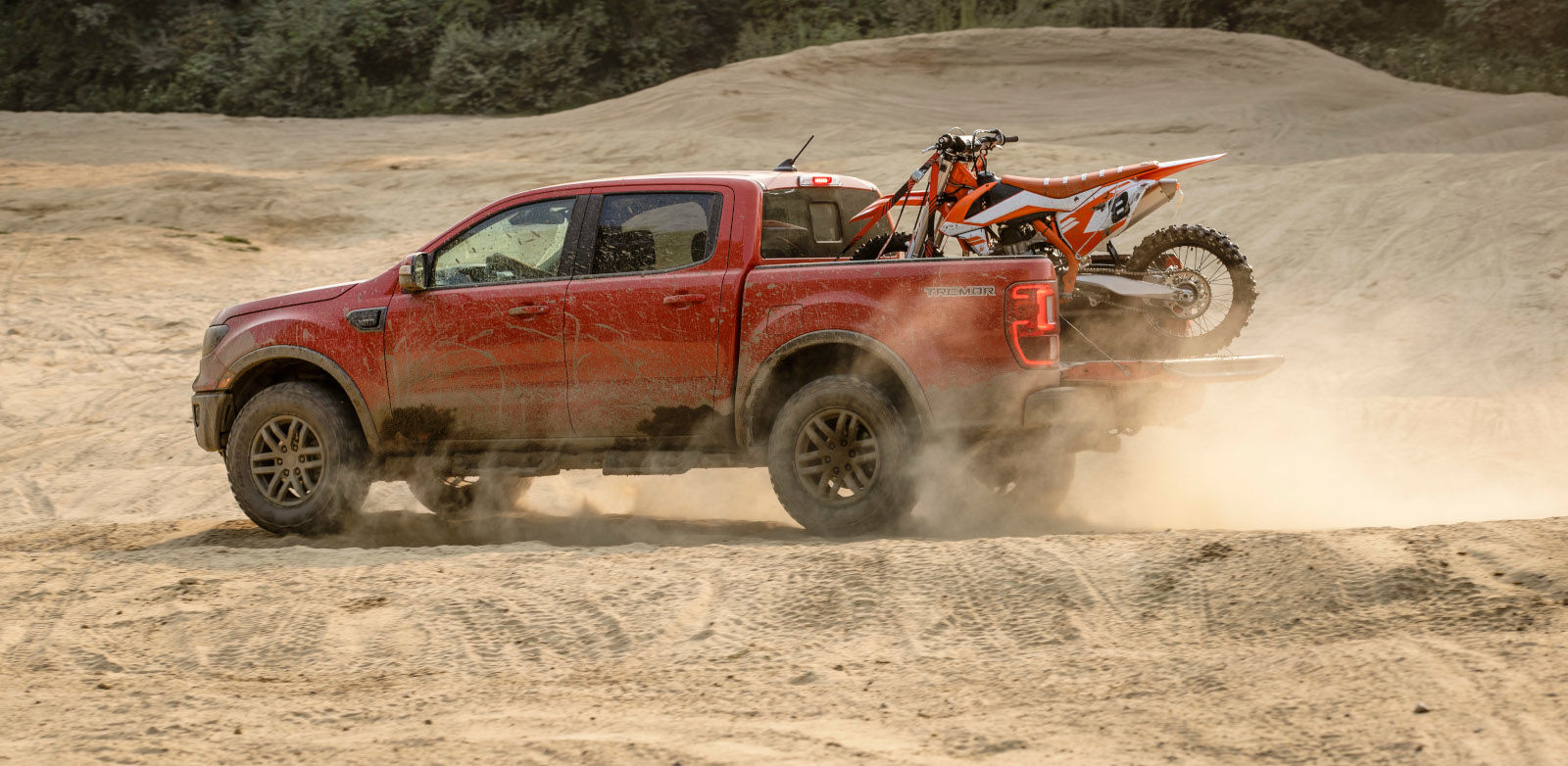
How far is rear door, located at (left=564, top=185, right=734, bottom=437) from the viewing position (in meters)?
7.14

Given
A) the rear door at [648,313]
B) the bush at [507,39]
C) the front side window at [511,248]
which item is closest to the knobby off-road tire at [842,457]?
the rear door at [648,313]

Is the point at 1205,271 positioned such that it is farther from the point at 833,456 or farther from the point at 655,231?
the point at 655,231

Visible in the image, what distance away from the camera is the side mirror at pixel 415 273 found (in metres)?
7.62

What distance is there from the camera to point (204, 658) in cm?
550

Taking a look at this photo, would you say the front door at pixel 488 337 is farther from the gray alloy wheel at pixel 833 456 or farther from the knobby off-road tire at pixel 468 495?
the gray alloy wheel at pixel 833 456

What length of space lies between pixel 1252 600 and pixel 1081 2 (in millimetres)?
26009

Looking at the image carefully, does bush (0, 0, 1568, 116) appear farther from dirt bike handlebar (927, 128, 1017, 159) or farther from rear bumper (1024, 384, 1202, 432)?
rear bumper (1024, 384, 1202, 432)

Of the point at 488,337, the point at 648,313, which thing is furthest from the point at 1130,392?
the point at 488,337

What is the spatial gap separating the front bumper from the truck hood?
0.42 meters

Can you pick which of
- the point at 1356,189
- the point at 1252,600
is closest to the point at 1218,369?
the point at 1252,600

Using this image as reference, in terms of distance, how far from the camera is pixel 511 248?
769 cm

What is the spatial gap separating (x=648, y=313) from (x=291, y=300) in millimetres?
2188

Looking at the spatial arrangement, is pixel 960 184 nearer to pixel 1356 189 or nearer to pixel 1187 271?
pixel 1187 271

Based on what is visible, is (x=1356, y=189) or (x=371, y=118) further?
(x=371, y=118)
